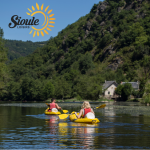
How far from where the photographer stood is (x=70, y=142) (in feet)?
43.7

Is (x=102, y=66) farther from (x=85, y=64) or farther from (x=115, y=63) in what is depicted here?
(x=85, y=64)

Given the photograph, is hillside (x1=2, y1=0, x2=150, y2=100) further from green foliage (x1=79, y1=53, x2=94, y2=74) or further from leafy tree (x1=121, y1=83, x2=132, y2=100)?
leafy tree (x1=121, y1=83, x2=132, y2=100)

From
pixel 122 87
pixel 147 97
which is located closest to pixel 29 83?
pixel 122 87

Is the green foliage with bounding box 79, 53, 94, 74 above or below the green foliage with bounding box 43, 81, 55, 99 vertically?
above

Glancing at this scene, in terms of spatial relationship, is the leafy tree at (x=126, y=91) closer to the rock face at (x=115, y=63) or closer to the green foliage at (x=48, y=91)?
the green foliage at (x=48, y=91)

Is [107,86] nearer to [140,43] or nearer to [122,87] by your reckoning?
[122,87]

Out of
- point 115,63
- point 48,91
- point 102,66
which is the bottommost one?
point 48,91

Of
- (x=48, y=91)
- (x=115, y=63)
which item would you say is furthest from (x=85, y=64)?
(x=48, y=91)

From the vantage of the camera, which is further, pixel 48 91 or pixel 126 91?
pixel 48 91

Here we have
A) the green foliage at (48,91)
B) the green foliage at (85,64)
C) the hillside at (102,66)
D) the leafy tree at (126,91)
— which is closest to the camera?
the leafy tree at (126,91)

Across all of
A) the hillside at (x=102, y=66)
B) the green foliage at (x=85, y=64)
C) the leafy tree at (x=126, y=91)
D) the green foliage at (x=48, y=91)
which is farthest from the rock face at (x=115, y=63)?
the leafy tree at (x=126, y=91)

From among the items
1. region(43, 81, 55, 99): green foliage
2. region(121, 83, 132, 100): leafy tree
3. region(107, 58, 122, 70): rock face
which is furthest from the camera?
region(107, 58, 122, 70): rock face

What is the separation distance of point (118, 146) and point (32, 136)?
17.2 feet

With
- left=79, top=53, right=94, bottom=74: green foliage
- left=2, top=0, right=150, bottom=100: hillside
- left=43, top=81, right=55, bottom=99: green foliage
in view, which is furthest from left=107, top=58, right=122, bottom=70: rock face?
left=43, top=81, right=55, bottom=99: green foliage
